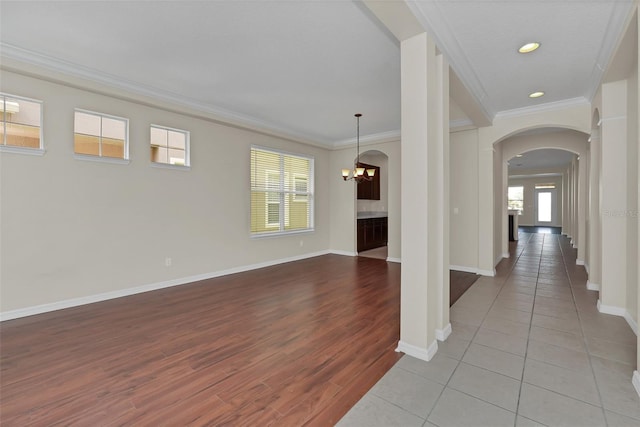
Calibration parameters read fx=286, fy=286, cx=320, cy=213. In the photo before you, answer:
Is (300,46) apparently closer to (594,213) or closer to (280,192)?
(280,192)

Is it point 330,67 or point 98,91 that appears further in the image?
point 98,91

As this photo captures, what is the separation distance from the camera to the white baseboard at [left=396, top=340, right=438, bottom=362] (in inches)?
92.6

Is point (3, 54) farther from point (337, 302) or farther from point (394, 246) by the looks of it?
point (394, 246)

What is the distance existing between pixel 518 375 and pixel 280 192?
5.07 meters

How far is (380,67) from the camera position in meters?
3.31

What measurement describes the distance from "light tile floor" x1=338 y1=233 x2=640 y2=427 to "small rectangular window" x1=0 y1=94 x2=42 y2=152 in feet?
14.2

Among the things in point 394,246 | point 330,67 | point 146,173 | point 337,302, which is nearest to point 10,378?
point 146,173

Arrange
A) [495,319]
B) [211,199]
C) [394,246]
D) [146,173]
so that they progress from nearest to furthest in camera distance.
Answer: [495,319] → [146,173] → [211,199] → [394,246]

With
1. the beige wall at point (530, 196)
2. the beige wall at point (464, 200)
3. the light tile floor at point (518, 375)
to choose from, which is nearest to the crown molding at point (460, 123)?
the beige wall at point (464, 200)

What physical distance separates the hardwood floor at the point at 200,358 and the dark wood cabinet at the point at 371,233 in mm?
3437

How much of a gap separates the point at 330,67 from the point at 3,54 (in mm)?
3385

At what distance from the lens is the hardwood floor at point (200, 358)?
180 cm

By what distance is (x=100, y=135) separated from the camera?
12.5ft

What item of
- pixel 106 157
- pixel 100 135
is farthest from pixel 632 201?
pixel 100 135
